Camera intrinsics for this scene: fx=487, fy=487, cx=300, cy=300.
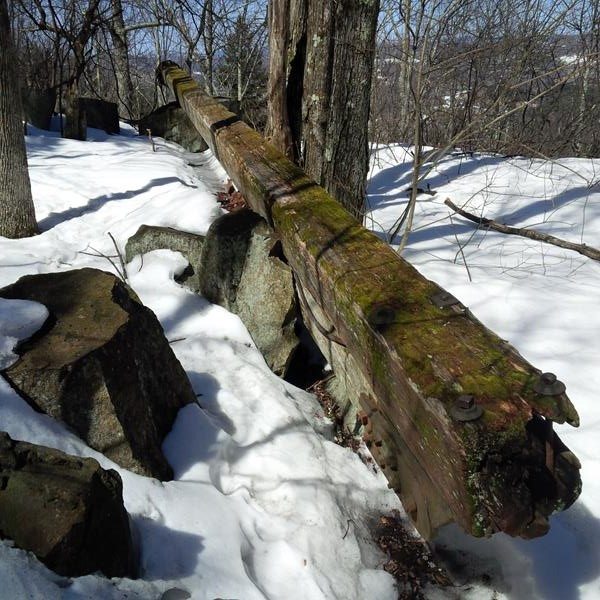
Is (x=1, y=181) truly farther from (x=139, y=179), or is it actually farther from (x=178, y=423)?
(x=178, y=423)

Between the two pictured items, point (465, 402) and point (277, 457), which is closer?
point (465, 402)

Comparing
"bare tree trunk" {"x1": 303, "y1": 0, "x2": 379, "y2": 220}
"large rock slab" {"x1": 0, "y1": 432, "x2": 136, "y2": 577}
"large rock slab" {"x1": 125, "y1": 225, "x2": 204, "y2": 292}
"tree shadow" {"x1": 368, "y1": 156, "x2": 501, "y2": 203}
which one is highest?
"bare tree trunk" {"x1": 303, "y1": 0, "x2": 379, "y2": 220}

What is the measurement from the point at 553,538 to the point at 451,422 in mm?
1162

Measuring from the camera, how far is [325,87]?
3.74 m

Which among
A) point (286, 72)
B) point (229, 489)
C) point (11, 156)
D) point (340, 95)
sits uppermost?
point (286, 72)

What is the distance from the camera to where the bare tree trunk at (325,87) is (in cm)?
362

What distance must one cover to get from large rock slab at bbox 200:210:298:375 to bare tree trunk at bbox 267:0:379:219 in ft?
2.47

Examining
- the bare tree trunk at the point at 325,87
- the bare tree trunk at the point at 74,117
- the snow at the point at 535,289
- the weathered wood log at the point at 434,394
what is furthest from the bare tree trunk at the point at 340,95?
the bare tree trunk at the point at 74,117

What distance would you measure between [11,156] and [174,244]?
2095 mm

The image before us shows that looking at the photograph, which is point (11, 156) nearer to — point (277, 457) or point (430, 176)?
point (277, 457)

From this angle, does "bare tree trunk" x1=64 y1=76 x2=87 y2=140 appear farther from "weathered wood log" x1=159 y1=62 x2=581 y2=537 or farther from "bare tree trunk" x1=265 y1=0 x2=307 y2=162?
"weathered wood log" x1=159 y1=62 x2=581 y2=537

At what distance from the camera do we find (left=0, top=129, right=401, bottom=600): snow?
1.74 m

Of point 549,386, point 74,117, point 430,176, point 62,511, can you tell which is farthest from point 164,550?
point 74,117

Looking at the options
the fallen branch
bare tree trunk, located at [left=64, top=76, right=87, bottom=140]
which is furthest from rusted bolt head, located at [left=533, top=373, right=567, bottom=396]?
bare tree trunk, located at [left=64, top=76, right=87, bottom=140]
